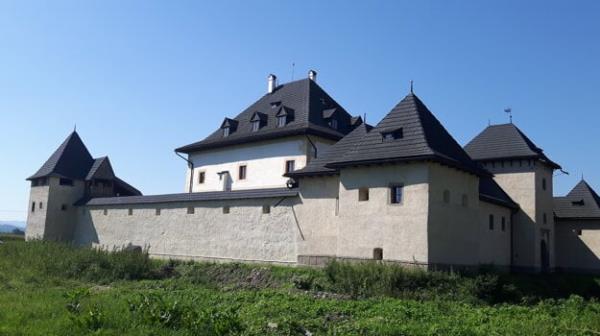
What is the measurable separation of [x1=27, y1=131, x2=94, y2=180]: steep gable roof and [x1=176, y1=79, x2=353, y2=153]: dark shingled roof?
228 inches

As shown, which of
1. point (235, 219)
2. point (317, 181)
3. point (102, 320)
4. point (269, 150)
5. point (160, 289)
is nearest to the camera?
point (102, 320)

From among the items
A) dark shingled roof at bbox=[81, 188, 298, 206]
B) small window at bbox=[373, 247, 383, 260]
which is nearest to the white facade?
dark shingled roof at bbox=[81, 188, 298, 206]

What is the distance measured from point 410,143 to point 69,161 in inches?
870

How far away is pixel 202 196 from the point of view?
22656 millimetres

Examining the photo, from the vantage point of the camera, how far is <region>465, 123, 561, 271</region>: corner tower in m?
24.6

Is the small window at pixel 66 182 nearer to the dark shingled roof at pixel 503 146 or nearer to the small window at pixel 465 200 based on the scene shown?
the dark shingled roof at pixel 503 146

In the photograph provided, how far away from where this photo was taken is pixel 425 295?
14.3m

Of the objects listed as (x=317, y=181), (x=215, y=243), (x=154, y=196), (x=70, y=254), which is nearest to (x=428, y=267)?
(x=317, y=181)

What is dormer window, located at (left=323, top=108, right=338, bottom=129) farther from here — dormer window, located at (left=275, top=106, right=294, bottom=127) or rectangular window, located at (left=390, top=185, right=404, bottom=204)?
rectangular window, located at (left=390, top=185, right=404, bottom=204)

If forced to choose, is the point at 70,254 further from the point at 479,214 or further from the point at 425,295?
the point at 479,214

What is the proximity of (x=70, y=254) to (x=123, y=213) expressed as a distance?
7000mm

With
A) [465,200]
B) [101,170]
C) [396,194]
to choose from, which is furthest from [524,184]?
[101,170]

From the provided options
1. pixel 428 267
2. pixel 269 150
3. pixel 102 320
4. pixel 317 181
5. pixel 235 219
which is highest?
pixel 269 150

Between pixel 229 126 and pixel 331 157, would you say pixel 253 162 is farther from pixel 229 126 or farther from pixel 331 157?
pixel 331 157
